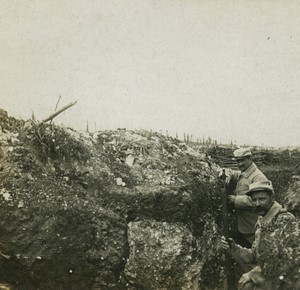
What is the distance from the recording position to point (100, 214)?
4625mm

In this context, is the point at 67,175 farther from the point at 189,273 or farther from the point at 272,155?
the point at 272,155

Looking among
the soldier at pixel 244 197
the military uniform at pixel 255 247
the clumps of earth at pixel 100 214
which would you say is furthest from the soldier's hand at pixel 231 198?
the military uniform at pixel 255 247

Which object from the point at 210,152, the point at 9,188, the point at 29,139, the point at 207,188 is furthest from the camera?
the point at 210,152

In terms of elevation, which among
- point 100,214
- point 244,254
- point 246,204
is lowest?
point 244,254

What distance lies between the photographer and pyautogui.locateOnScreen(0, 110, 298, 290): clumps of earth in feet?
14.0

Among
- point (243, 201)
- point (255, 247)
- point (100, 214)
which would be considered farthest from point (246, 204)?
point (100, 214)

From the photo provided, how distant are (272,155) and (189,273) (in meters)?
4.82

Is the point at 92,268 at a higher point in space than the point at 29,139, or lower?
lower

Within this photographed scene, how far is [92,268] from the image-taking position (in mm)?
4453

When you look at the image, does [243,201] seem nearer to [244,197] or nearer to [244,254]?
[244,197]

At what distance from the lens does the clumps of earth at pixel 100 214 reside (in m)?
4.25

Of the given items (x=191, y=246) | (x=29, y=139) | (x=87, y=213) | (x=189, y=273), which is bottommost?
(x=189, y=273)

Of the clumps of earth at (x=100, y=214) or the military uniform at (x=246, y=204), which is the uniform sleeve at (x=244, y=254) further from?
the military uniform at (x=246, y=204)

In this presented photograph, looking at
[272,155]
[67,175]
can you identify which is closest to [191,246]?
[67,175]
